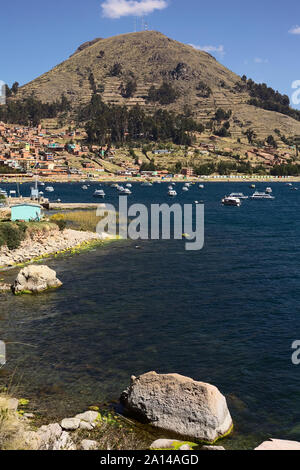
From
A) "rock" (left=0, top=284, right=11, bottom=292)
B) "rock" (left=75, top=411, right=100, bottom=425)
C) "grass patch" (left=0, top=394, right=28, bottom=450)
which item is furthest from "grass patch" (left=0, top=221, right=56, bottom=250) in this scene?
"grass patch" (left=0, top=394, right=28, bottom=450)

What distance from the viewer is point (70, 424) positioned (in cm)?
1459

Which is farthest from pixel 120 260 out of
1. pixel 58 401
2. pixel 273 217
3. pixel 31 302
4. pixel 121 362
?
pixel 273 217

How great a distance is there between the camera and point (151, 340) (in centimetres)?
2373

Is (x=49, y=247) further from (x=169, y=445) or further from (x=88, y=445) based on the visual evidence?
(x=169, y=445)

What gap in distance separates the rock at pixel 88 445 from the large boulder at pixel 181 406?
274 cm

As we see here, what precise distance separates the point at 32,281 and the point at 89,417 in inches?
690

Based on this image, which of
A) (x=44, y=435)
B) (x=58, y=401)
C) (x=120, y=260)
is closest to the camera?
(x=44, y=435)

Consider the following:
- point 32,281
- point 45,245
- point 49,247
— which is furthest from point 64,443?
point 45,245

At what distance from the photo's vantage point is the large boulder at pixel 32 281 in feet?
103

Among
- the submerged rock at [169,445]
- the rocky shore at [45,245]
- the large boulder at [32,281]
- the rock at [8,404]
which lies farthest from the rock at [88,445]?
the rocky shore at [45,245]

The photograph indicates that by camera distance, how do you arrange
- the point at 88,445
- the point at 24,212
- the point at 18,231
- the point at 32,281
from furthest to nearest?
the point at 24,212
the point at 18,231
the point at 32,281
the point at 88,445

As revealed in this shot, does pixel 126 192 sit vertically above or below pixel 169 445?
above
